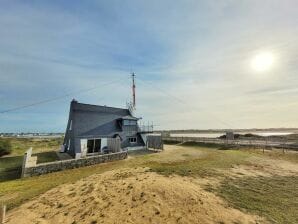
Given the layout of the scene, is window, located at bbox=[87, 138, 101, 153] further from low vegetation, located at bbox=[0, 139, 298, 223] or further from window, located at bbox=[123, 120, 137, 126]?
low vegetation, located at bbox=[0, 139, 298, 223]

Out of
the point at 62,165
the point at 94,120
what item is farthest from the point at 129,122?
the point at 62,165

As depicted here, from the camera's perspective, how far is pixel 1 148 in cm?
2327

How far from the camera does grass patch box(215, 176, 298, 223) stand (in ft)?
25.2

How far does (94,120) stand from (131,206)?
19.1m

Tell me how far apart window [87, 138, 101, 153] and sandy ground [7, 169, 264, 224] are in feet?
44.6

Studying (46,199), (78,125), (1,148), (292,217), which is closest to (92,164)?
(78,125)

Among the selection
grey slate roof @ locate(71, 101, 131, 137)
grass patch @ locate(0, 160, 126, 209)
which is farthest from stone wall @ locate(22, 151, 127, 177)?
grey slate roof @ locate(71, 101, 131, 137)

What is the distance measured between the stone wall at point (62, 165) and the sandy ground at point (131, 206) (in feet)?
18.2

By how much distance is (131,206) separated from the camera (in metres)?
7.97

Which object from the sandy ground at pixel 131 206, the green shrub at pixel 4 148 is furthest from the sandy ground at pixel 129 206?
the green shrub at pixel 4 148

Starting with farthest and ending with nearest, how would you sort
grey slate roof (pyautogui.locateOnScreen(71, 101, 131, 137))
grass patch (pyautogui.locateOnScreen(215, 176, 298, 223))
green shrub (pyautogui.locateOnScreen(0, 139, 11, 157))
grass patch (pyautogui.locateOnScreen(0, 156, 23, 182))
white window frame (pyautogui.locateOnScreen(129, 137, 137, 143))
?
white window frame (pyautogui.locateOnScreen(129, 137, 137, 143)) < grey slate roof (pyautogui.locateOnScreen(71, 101, 131, 137)) < green shrub (pyautogui.locateOnScreen(0, 139, 11, 157)) < grass patch (pyautogui.locateOnScreen(0, 156, 23, 182)) < grass patch (pyautogui.locateOnScreen(215, 176, 298, 223))

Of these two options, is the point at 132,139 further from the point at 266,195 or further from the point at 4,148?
the point at 266,195

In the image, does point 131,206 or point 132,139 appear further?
point 132,139

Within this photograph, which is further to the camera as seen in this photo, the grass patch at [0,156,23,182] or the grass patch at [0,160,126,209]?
the grass patch at [0,156,23,182]
